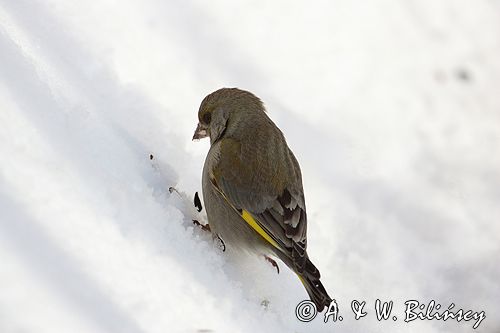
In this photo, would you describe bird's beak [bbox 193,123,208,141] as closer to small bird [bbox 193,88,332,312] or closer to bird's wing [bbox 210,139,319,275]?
small bird [bbox 193,88,332,312]

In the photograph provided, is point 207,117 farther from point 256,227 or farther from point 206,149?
point 256,227

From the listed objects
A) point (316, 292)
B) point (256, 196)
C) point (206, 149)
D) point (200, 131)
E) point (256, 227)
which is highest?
point (206, 149)

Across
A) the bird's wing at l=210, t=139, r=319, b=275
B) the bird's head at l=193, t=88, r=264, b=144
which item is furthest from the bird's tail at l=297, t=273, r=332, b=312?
the bird's head at l=193, t=88, r=264, b=144

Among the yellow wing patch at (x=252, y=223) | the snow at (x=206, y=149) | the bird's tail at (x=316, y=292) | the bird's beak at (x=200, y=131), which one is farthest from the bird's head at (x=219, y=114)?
the bird's tail at (x=316, y=292)

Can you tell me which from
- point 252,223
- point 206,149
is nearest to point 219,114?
point 206,149

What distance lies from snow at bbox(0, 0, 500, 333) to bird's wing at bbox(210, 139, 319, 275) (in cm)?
22

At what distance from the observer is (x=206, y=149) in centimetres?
462

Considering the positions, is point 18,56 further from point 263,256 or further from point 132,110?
point 263,256

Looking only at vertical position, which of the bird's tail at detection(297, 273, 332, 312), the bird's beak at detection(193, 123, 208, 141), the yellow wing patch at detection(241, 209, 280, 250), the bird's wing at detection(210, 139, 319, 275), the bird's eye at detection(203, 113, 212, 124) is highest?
the bird's eye at detection(203, 113, 212, 124)

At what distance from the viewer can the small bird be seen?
11.8 ft

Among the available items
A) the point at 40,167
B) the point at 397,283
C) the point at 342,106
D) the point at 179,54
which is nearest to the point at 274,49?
the point at 342,106

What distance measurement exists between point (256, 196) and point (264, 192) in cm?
5

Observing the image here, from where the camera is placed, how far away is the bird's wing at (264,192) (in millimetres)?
3598

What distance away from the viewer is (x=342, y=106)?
5902 millimetres
